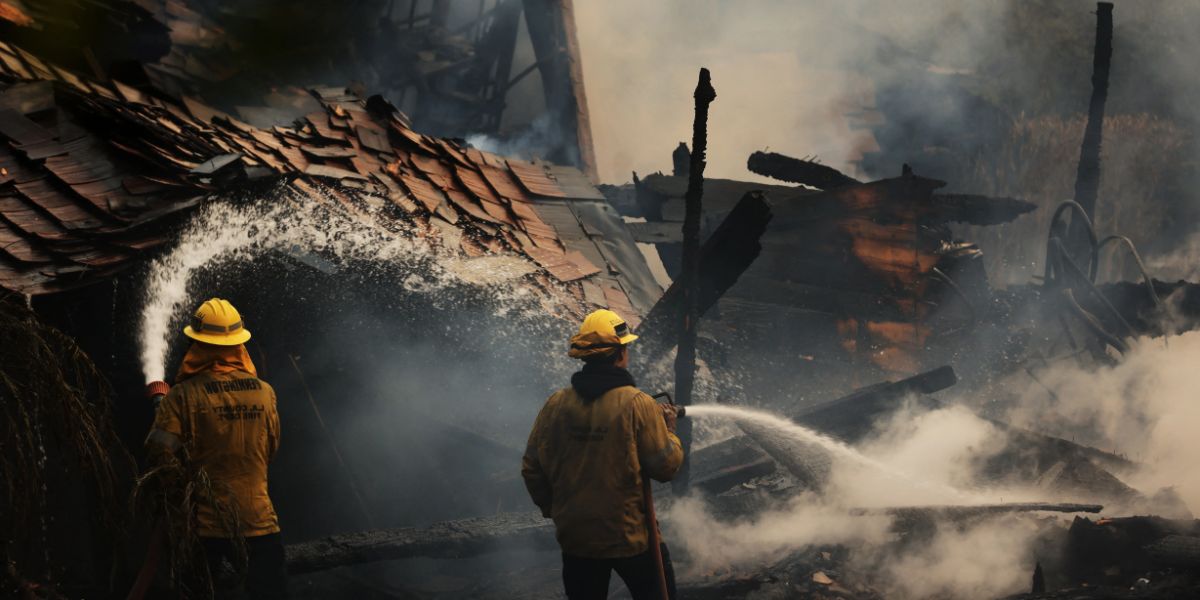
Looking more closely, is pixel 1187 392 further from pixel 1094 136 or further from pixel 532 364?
pixel 532 364

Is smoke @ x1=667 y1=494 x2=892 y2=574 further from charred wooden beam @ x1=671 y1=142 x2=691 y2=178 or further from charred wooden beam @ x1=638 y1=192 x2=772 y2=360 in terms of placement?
charred wooden beam @ x1=671 y1=142 x2=691 y2=178

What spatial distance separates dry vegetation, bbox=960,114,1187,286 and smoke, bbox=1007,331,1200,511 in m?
8.46

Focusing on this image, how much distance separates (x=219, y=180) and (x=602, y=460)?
4.22m

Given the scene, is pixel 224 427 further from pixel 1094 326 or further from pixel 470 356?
pixel 1094 326

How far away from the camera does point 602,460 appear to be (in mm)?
4648

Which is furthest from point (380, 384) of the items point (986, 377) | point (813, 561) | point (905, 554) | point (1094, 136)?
point (1094, 136)

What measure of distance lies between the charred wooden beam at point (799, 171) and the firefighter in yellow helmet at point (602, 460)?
828cm

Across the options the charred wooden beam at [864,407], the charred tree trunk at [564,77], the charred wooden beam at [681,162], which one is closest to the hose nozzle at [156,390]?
the charred wooden beam at [864,407]

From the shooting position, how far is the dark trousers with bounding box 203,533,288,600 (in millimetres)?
5062

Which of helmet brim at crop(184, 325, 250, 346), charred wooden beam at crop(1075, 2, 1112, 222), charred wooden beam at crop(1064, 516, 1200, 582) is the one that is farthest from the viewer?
charred wooden beam at crop(1075, 2, 1112, 222)

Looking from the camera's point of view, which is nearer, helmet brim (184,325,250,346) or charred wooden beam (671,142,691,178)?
helmet brim (184,325,250,346)

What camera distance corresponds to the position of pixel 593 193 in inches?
474

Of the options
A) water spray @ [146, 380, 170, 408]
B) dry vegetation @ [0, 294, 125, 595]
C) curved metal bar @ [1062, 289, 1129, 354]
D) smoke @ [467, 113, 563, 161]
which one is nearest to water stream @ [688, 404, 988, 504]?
water spray @ [146, 380, 170, 408]

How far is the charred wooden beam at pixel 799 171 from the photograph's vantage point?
41.0ft
